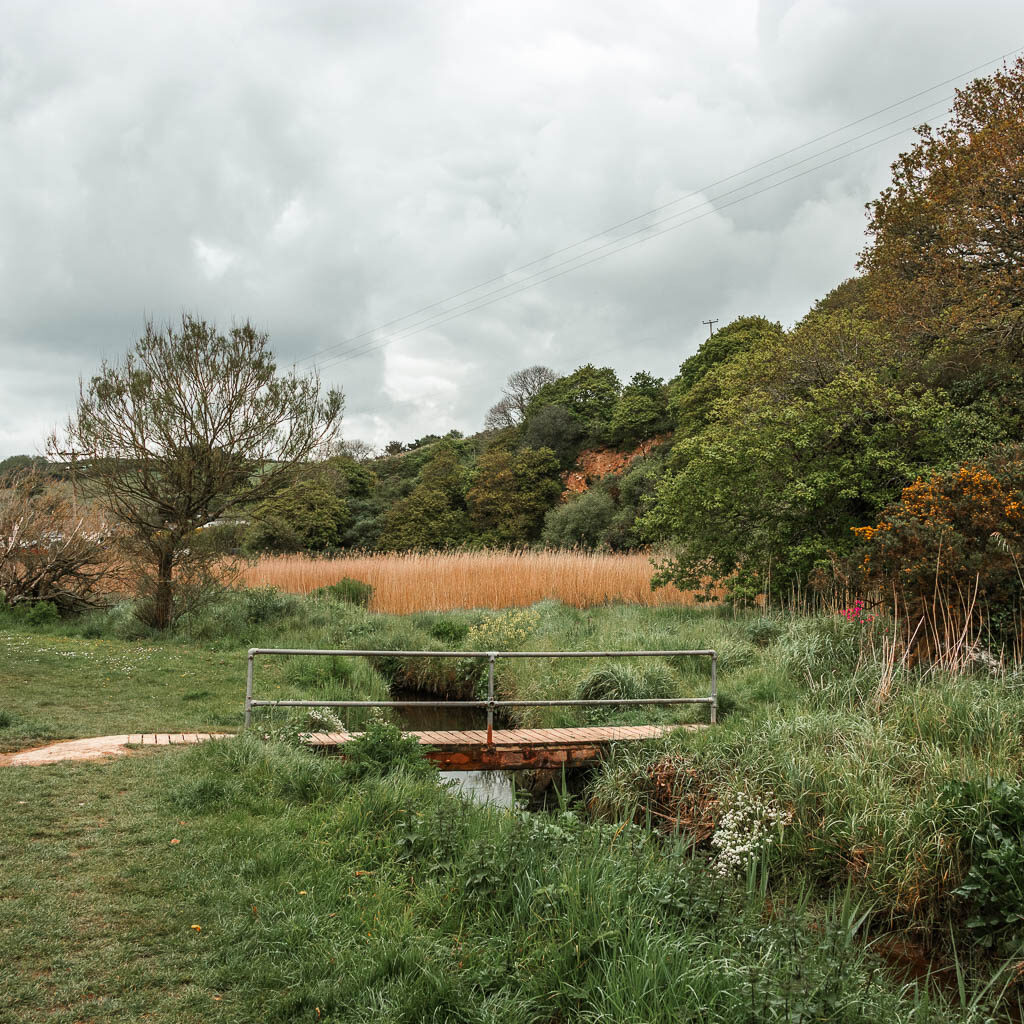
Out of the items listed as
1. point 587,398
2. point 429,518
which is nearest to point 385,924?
point 429,518

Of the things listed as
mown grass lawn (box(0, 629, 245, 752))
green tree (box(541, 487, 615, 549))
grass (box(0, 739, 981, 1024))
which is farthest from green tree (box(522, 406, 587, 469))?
A: grass (box(0, 739, 981, 1024))

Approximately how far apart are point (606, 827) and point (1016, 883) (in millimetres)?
2077

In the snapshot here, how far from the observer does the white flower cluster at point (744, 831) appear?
15.9 feet

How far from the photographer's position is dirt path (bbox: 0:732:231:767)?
5906mm

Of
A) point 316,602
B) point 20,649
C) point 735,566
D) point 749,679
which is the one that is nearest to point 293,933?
Answer: point 749,679

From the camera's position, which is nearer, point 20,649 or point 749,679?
point 749,679

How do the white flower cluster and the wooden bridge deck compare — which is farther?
the wooden bridge deck

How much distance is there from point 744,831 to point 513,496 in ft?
110

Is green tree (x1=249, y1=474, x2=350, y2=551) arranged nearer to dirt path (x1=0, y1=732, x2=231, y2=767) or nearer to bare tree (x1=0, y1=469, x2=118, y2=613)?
bare tree (x1=0, y1=469, x2=118, y2=613)

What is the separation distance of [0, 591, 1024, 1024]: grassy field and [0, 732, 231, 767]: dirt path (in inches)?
12.5

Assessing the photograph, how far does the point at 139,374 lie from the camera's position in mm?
13547

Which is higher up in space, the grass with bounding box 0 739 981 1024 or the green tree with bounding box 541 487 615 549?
the green tree with bounding box 541 487 615 549

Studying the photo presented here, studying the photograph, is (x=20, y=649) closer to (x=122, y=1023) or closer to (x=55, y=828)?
(x=55, y=828)

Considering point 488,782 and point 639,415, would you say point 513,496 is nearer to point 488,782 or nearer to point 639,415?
point 639,415
